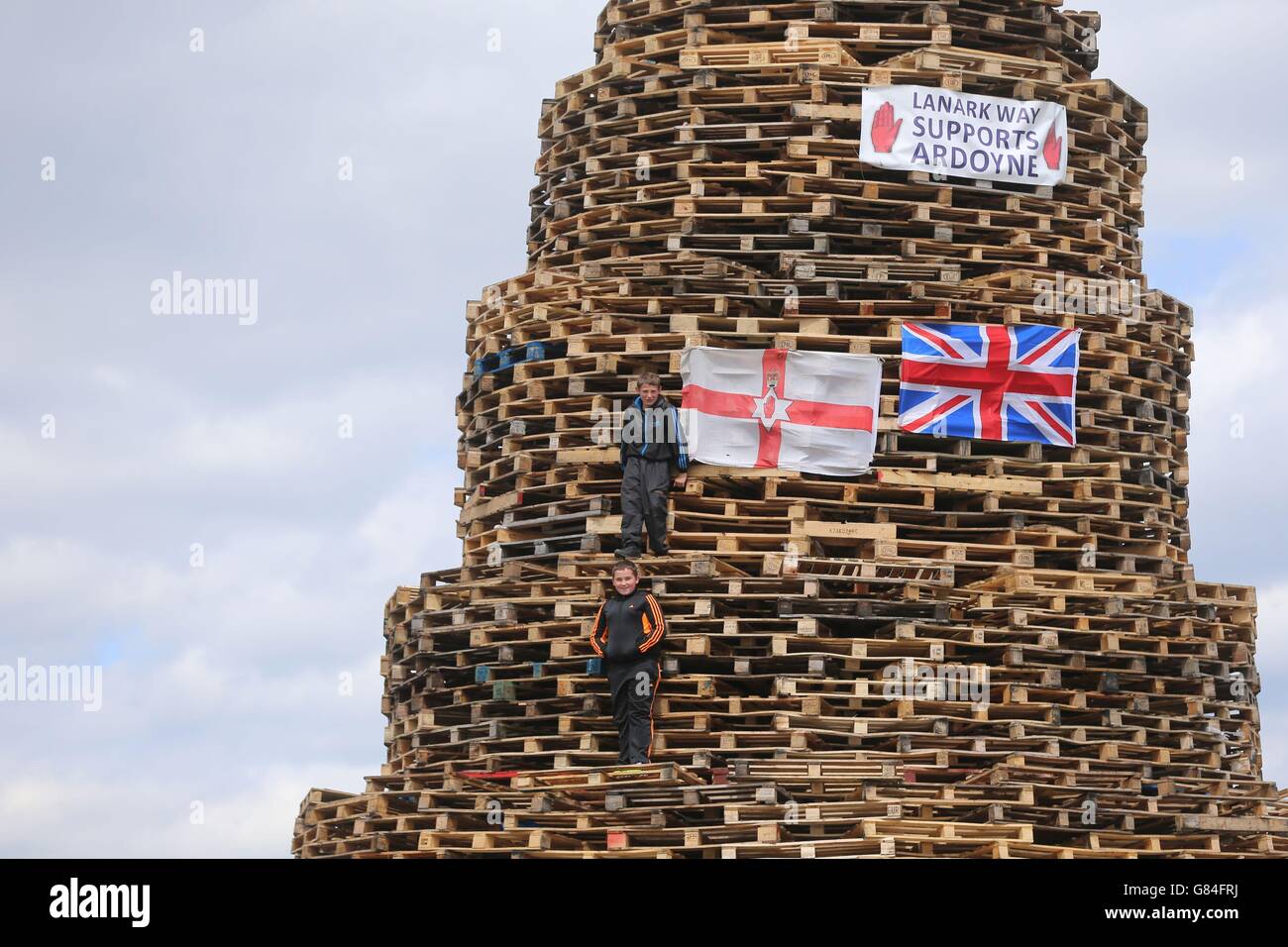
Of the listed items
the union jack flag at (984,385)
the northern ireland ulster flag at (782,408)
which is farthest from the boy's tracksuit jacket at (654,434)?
the union jack flag at (984,385)

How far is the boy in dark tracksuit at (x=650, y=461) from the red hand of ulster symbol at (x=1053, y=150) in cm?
565

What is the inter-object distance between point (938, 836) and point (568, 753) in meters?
4.03

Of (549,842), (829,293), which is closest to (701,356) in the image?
(829,293)

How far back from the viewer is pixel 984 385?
80.4 feet

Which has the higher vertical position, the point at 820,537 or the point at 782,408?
the point at 782,408

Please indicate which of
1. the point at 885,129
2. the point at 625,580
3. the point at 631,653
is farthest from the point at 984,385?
the point at 631,653

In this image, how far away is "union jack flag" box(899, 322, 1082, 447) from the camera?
79.9 ft

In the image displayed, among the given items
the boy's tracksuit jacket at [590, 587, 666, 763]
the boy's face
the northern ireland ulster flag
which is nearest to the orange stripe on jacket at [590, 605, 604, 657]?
the boy's tracksuit jacket at [590, 587, 666, 763]

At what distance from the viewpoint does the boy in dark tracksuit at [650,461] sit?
76.6 ft

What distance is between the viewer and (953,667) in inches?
883

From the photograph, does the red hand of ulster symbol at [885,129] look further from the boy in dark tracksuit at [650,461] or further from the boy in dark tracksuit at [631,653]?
the boy in dark tracksuit at [631,653]

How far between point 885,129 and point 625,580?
21.6 feet

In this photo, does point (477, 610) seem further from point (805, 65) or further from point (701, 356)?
point (805, 65)

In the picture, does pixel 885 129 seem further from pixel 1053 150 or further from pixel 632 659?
pixel 632 659
